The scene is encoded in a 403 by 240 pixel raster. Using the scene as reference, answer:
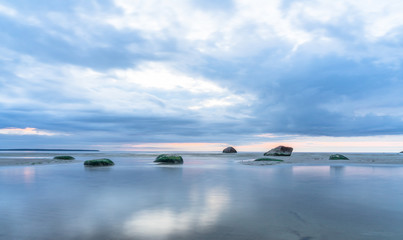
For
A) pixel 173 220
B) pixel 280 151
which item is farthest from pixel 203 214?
pixel 280 151

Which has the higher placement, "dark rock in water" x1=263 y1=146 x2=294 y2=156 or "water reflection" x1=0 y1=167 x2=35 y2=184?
"dark rock in water" x1=263 y1=146 x2=294 y2=156

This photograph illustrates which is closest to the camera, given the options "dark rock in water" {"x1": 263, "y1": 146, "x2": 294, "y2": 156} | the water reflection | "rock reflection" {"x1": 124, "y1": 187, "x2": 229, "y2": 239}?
"rock reflection" {"x1": 124, "y1": 187, "x2": 229, "y2": 239}

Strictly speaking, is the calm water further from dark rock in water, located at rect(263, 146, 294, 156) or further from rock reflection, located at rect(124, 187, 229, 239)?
dark rock in water, located at rect(263, 146, 294, 156)

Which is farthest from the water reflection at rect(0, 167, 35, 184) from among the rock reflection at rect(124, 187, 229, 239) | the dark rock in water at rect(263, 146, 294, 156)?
the dark rock in water at rect(263, 146, 294, 156)

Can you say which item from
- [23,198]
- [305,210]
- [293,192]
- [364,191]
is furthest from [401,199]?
[23,198]

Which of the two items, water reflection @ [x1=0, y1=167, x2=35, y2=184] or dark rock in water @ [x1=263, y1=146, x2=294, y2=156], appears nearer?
water reflection @ [x1=0, y1=167, x2=35, y2=184]

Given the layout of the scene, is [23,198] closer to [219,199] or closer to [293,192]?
[219,199]

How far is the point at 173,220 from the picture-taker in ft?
A: 22.8

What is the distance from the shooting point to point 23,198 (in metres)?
10.3

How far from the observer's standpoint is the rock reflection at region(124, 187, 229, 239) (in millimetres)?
5969

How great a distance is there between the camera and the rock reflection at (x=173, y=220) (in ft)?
19.6

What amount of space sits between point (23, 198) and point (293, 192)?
11.8 m

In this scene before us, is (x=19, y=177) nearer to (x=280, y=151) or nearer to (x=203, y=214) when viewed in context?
(x=203, y=214)

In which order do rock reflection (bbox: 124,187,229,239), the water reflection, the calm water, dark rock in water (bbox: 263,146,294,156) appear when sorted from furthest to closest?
dark rock in water (bbox: 263,146,294,156), the water reflection, rock reflection (bbox: 124,187,229,239), the calm water
